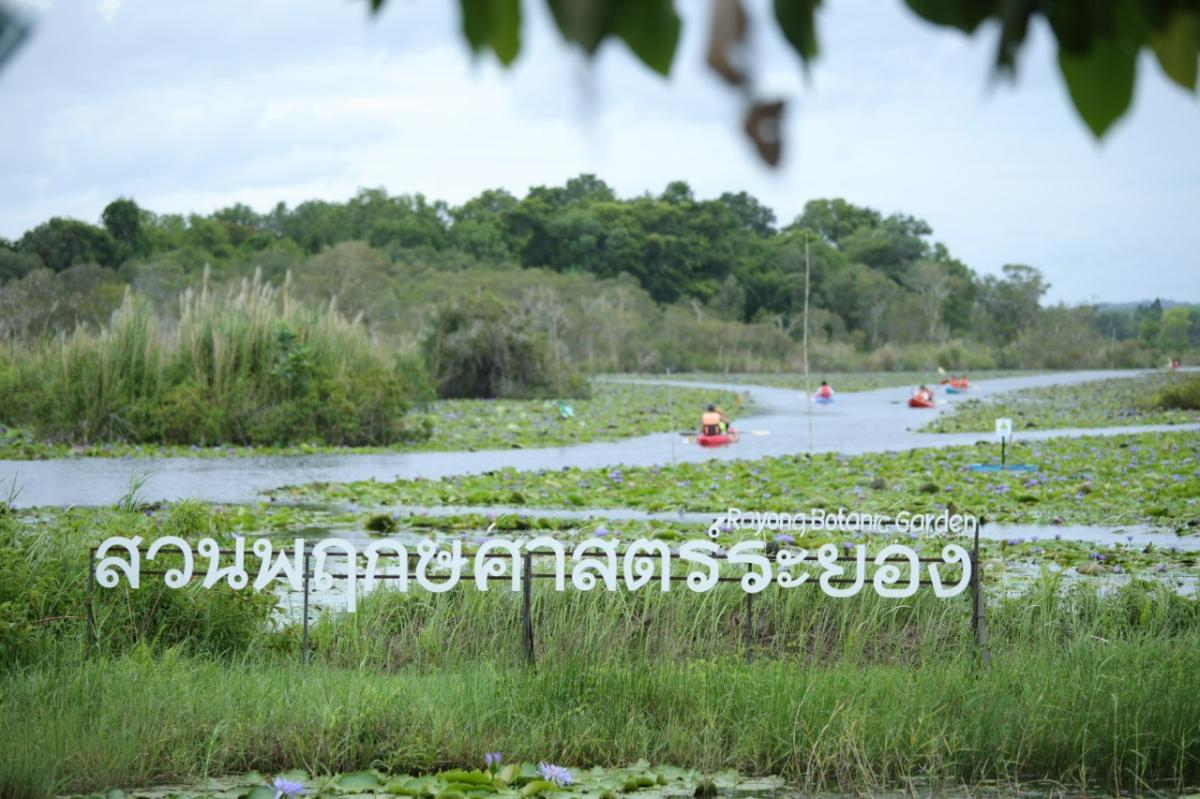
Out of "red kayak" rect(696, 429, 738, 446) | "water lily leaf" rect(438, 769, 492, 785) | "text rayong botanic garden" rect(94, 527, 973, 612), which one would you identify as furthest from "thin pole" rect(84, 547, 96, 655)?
"red kayak" rect(696, 429, 738, 446)

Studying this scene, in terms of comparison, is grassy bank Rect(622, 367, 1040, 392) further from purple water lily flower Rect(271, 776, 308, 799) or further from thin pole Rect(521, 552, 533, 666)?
purple water lily flower Rect(271, 776, 308, 799)

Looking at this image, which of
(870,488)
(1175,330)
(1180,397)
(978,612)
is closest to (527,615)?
(978,612)

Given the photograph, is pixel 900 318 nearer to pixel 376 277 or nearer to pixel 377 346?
pixel 376 277

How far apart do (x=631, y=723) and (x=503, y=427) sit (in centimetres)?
1734

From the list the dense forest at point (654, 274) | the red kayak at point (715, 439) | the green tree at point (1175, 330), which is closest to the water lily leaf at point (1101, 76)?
the red kayak at point (715, 439)

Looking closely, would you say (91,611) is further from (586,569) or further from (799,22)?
(799,22)

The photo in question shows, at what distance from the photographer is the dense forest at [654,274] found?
45.5m

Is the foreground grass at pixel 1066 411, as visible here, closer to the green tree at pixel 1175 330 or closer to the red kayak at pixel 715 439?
the red kayak at pixel 715 439

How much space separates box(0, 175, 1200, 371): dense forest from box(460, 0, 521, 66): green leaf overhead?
130 feet

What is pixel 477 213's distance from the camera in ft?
210

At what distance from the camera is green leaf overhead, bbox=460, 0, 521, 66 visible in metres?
1.47

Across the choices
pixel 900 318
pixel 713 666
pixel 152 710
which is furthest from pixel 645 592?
pixel 900 318

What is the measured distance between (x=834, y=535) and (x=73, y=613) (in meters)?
5.13

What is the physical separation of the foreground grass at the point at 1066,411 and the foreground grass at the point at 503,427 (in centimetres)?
500
